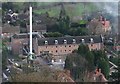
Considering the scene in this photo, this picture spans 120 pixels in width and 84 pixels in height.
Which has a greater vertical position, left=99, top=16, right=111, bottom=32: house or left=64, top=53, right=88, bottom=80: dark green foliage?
left=99, top=16, right=111, bottom=32: house

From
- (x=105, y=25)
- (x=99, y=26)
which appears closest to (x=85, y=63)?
(x=99, y=26)

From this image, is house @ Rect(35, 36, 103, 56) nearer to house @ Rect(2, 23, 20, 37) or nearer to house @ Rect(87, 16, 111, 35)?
house @ Rect(87, 16, 111, 35)

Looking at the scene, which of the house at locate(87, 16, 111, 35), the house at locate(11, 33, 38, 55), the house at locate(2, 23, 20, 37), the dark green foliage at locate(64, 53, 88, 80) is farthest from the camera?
the house at locate(87, 16, 111, 35)

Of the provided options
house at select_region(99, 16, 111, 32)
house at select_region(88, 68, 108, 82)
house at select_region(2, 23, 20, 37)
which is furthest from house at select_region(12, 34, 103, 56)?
house at select_region(88, 68, 108, 82)

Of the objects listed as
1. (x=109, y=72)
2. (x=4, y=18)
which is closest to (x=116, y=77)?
(x=109, y=72)

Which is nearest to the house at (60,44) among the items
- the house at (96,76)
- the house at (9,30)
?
the house at (9,30)

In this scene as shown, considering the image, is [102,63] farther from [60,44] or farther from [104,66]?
[60,44]

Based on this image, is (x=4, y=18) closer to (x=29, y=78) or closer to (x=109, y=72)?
(x=109, y=72)
